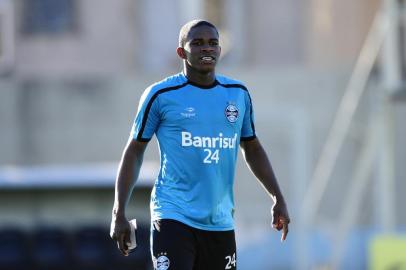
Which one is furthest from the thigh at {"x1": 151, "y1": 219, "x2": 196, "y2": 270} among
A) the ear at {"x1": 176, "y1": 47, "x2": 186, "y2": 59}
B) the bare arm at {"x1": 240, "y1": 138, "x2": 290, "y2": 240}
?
the ear at {"x1": 176, "y1": 47, "x2": 186, "y2": 59}

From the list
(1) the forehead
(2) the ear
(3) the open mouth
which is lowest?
(3) the open mouth

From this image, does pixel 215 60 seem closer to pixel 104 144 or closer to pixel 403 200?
pixel 403 200

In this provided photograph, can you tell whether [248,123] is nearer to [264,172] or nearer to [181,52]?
[264,172]

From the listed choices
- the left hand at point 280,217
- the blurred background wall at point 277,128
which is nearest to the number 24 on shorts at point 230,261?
the left hand at point 280,217

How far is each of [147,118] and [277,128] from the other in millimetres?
10651

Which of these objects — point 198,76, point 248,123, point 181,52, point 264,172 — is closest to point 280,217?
point 264,172

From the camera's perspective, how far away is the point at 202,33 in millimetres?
7328

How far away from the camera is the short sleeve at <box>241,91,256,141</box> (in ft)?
24.9

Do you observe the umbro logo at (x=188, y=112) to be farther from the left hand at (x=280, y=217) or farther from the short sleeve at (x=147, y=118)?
the left hand at (x=280, y=217)

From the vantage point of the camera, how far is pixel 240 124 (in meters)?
7.52

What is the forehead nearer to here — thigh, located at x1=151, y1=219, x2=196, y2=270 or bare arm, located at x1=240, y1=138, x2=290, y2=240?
bare arm, located at x1=240, y1=138, x2=290, y2=240

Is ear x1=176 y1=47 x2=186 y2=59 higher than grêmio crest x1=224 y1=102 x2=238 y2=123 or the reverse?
higher

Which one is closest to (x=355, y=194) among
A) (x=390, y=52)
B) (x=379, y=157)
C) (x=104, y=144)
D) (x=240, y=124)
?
(x=379, y=157)

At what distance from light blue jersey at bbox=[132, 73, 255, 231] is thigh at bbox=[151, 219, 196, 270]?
5cm
